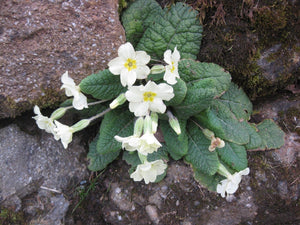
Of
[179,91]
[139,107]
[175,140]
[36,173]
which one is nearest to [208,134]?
[175,140]

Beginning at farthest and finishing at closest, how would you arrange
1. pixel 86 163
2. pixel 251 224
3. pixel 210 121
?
pixel 86 163
pixel 251 224
pixel 210 121

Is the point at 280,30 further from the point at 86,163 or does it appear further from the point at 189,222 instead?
the point at 86,163

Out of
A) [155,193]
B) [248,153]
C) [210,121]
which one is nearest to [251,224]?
[248,153]

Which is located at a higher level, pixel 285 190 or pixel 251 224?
pixel 285 190

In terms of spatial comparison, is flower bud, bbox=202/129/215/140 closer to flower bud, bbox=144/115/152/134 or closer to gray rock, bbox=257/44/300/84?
flower bud, bbox=144/115/152/134

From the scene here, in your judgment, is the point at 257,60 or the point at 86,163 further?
the point at 86,163

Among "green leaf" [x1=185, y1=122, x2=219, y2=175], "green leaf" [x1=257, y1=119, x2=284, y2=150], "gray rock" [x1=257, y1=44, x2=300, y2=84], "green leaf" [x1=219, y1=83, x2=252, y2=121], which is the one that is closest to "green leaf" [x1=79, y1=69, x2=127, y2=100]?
"green leaf" [x1=185, y1=122, x2=219, y2=175]

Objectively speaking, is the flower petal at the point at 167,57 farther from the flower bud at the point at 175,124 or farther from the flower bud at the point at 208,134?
the flower bud at the point at 208,134
